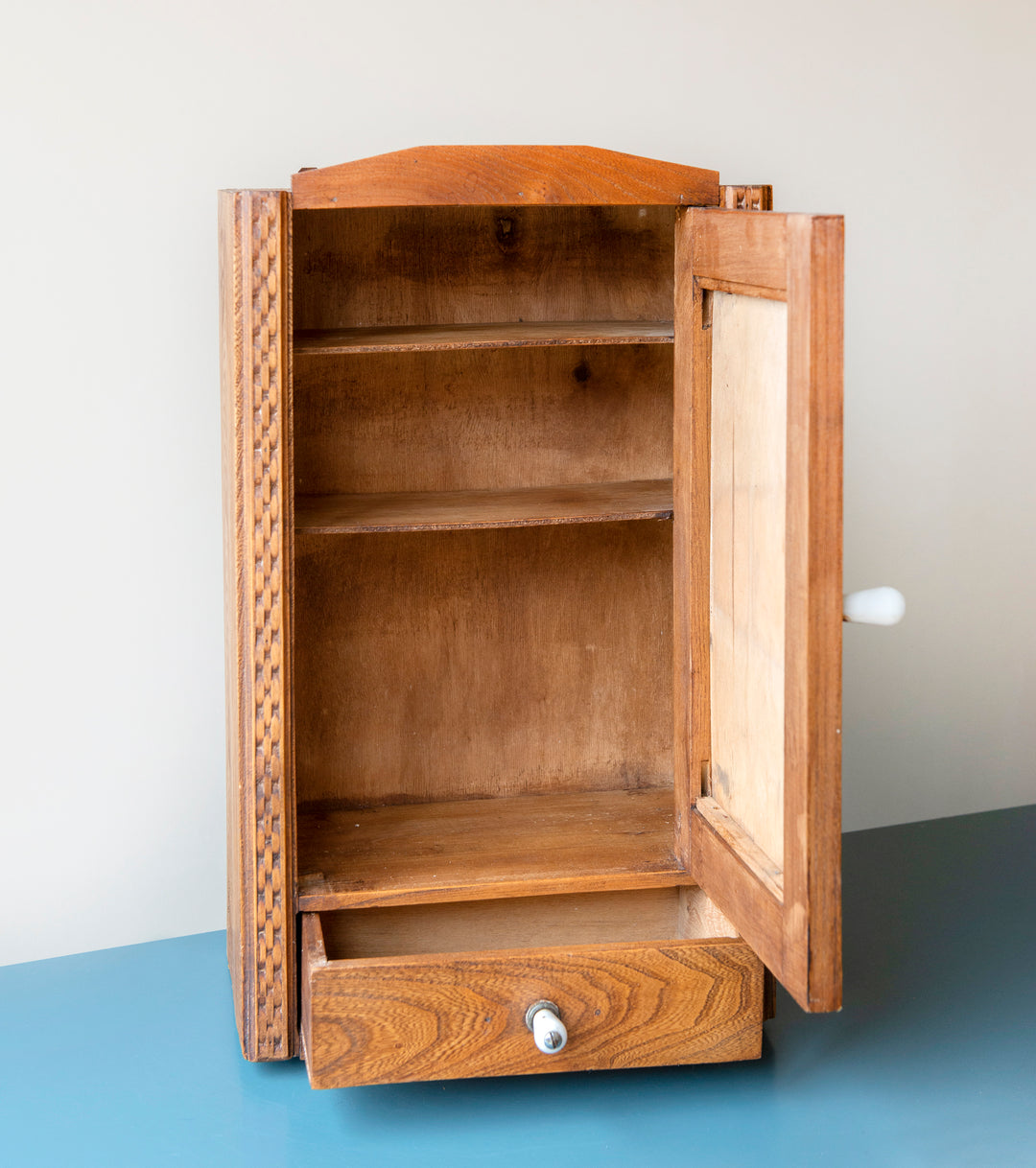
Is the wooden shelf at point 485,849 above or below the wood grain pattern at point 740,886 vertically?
below

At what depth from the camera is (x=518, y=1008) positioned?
6.01 ft

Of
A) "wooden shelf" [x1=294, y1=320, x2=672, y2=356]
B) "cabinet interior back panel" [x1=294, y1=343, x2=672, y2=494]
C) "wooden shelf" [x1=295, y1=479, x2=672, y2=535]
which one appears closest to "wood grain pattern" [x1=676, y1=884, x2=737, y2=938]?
"wooden shelf" [x1=295, y1=479, x2=672, y2=535]

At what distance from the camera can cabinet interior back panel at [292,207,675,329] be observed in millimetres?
2246

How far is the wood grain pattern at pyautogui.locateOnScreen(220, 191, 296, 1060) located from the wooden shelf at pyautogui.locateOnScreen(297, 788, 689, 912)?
0.30 feet

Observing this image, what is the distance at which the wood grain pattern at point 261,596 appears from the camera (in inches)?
70.8

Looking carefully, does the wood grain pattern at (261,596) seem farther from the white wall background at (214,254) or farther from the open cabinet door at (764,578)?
the open cabinet door at (764,578)

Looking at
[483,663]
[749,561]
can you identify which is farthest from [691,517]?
[483,663]

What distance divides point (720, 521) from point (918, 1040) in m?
0.91

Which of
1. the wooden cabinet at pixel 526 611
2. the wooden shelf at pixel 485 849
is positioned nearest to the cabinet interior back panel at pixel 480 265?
the wooden cabinet at pixel 526 611

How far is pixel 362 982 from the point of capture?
5.89 feet

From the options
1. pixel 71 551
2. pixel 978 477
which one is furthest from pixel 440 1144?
pixel 978 477

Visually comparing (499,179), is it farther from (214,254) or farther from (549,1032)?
(549,1032)

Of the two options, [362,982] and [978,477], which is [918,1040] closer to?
[362,982]

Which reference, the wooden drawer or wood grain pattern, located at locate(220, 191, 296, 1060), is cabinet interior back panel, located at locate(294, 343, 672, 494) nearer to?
wood grain pattern, located at locate(220, 191, 296, 1060)
